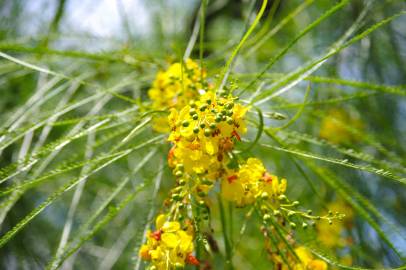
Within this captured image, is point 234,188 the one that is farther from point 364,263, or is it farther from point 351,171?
point 351,171

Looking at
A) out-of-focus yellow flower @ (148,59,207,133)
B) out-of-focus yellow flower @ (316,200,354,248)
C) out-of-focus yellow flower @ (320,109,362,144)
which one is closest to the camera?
out-of-focus yellow flower @ (148,59,207,133)

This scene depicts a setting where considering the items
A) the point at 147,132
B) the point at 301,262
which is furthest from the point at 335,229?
the point at 301,262

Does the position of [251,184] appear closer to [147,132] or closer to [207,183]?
[207,183]

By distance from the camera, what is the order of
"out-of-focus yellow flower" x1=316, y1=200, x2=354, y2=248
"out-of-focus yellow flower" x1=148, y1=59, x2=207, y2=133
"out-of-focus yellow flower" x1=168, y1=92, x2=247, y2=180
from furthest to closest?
"out-of-focus yellow flower" x1=316, y1=200, x2=354, y2=248 < "out-of-focus yellow flower" x1=148, y1=59, x2=207, y2=133 < "out-of-focus yellow flower" x1=168, y1=92, x2=247, y2=180

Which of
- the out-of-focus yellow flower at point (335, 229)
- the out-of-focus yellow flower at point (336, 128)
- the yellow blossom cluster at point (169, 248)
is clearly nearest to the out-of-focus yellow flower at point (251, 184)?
the yellow blossom cluster at point (169, 248)

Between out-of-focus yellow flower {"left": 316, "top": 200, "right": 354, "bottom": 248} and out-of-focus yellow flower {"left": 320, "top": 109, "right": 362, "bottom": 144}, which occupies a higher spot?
out-of-focus yellow flower {"left": 320, "top": 109, "right": 362, "bottom": 144}

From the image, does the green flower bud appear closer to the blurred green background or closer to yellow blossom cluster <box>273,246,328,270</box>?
yellow blossom cluster <box>273,246,328,270</box>

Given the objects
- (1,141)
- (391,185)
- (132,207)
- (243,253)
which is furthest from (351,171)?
(1,141)

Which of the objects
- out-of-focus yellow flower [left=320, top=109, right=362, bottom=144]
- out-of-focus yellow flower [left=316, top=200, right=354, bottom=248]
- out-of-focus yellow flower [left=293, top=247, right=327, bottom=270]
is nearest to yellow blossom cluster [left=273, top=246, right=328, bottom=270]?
out-of-focus yellow flower [left=293, top=247, right=327, bottom=270]
